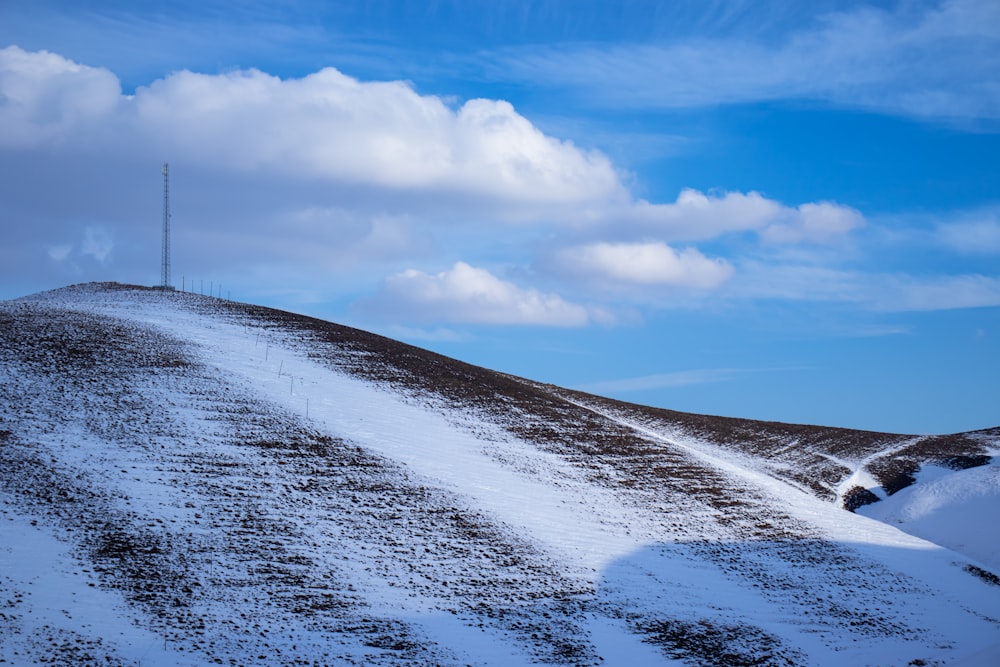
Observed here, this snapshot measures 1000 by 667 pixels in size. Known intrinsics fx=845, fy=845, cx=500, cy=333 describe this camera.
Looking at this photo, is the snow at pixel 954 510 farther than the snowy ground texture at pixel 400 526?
Yes

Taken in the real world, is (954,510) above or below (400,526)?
below

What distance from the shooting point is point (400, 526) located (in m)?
31.4

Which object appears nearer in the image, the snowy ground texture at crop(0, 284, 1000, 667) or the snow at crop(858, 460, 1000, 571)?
the snowy ground texture at crop(0, 284, 1000, 667)

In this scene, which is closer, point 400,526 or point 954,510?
point 400,526

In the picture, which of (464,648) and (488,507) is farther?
(488,507)

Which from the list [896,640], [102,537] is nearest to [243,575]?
[102,537]

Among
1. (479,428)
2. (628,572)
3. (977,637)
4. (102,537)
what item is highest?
(479,428)

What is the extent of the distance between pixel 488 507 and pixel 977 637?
768 inches

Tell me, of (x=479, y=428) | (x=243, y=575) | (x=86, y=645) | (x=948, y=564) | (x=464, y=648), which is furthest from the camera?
(x=479, y=428)

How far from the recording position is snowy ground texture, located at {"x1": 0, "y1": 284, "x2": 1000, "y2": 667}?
2403 centimetres

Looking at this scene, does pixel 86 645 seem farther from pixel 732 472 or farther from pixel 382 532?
pixel 732 472

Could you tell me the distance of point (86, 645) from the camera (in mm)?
20734

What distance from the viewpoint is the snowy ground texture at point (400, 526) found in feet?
78.8

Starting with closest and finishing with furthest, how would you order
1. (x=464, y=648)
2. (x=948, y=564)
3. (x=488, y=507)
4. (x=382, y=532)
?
1. (x=464, y=648)
2. (x=382, y=532)
3. (x=488, y=507)
4. (x=948, y=564)
